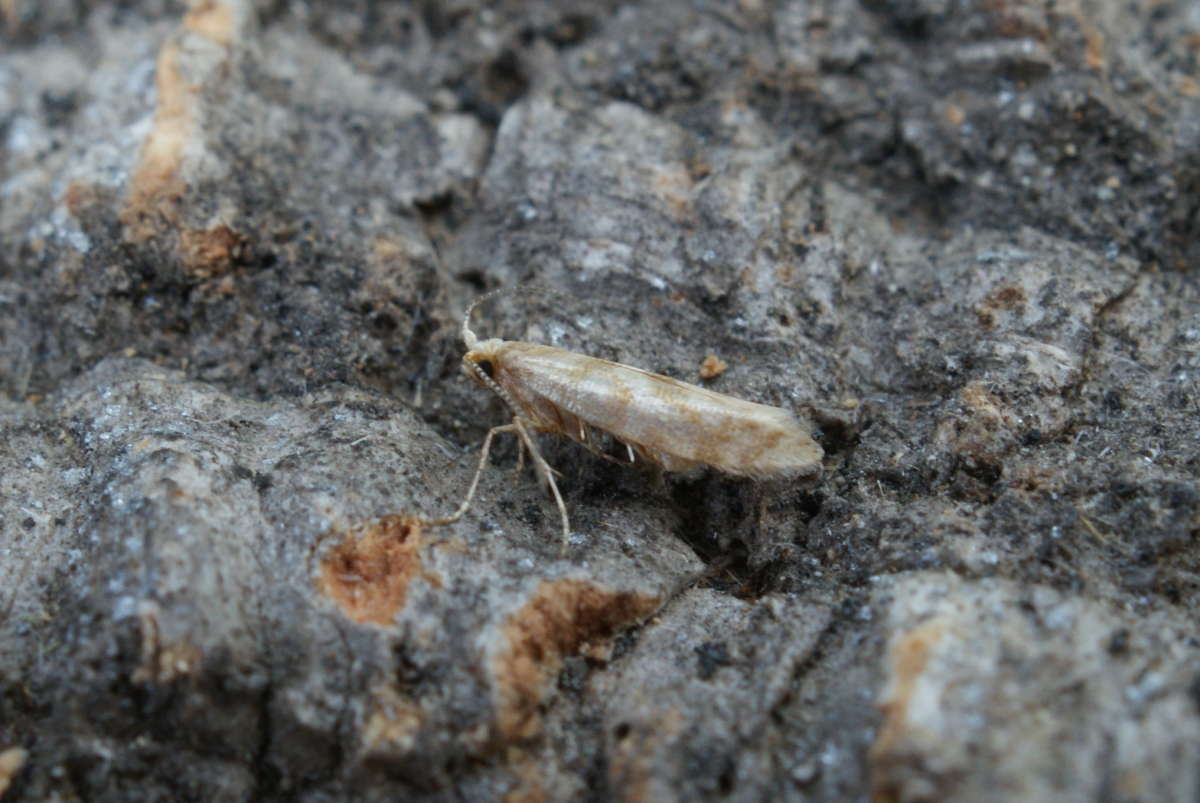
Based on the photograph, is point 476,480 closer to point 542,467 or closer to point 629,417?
point 542,467

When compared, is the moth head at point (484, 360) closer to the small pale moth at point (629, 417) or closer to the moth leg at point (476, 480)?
the small pale moth at point (629, 417)

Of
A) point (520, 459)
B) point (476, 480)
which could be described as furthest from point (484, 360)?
point (476, 480)

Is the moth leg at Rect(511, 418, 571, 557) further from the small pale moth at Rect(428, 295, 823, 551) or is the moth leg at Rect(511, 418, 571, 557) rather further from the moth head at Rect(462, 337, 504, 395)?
the moth head at Rect(462, 337, 504, 395)

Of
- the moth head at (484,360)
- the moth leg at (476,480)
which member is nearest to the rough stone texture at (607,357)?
the moth leg at (476,480)

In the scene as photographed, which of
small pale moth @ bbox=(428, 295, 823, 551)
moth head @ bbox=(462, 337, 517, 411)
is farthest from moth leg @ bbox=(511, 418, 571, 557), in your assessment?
moth head @ bbox=(462, 337, 517, 411)

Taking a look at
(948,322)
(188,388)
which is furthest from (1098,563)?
(188,388)

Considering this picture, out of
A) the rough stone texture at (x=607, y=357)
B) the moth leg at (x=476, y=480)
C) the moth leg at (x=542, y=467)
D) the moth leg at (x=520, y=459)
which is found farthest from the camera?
the moth leg at (x=520, y=459)
